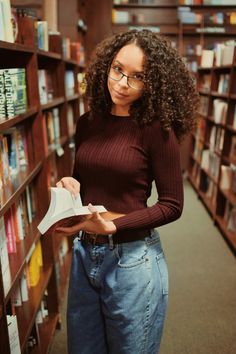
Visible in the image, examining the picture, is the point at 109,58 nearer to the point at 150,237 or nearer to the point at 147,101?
the point at 147,101

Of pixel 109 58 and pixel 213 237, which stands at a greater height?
pixel 109 58

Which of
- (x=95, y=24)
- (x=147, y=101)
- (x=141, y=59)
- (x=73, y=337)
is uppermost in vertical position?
(x=95, y=24)

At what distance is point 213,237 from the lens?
348cm

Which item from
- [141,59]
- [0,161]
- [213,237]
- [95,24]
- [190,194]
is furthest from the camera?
[95,24]

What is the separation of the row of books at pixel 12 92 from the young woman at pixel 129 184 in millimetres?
350

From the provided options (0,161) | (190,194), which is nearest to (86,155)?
(0,161)

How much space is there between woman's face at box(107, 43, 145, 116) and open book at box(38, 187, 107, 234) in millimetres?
343

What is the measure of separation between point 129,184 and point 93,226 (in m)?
0.18

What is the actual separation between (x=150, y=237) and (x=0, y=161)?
2.26 ft

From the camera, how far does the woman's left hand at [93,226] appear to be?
1012 millimetres

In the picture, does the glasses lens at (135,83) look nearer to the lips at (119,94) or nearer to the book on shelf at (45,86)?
the lips at (119,94)

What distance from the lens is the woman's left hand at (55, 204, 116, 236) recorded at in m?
1.01

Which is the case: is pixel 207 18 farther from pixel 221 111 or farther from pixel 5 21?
pixel 5 21

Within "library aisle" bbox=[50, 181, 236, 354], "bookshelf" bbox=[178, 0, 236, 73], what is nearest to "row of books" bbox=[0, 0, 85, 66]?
"library aisle" bbox=[50, 181, 236, 354]
